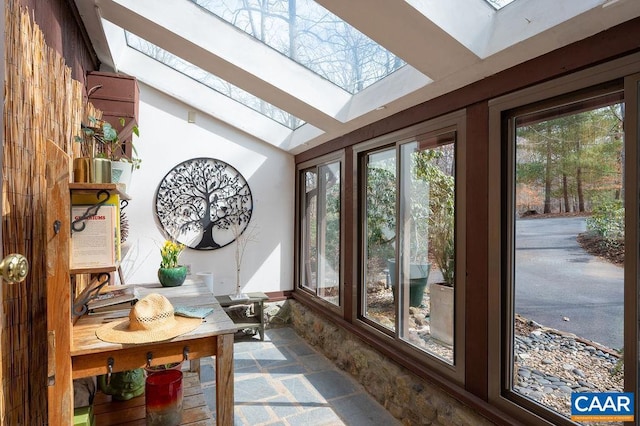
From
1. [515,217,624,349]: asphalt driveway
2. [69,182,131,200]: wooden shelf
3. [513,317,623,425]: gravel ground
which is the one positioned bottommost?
[513,317,623,425]: gravel ground

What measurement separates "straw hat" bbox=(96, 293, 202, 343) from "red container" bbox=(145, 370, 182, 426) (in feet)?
1.11

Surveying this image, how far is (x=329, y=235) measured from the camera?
3994 mm

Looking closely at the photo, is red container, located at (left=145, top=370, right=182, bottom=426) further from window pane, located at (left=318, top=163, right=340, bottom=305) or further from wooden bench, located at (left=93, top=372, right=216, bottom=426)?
window pane, located at (left=318, top=163, right=340, bottom=305)

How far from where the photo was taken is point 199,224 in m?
4.19

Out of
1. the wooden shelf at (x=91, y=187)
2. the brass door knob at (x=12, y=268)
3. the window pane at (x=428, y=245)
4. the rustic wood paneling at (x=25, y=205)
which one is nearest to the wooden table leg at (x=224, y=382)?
the rustic wood paneling at (x=25, y=205)

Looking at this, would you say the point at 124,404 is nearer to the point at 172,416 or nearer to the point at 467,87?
the point at 172,416

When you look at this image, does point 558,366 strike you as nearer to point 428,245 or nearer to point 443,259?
point 443,259

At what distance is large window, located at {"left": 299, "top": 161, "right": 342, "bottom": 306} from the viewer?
3842mm

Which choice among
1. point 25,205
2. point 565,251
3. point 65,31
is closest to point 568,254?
point 565,251

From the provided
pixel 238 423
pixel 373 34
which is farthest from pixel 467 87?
pixel 238 423

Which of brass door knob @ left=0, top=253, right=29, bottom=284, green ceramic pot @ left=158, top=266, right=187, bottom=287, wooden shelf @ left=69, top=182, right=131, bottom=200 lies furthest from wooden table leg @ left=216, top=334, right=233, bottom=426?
green ceramic pot @ left=158, top=266, right=187, bottom=287

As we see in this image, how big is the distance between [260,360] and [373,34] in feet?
9.92

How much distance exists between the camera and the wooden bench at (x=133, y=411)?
195 cm

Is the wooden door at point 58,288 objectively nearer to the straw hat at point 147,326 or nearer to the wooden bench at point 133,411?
the straw hat at point 147,326
